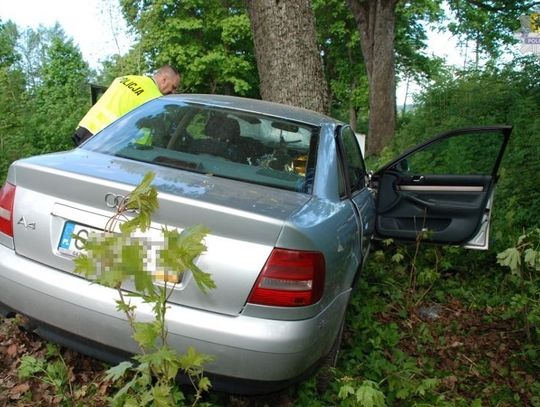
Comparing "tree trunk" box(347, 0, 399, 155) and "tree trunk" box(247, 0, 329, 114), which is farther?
"tree trunk" box(347, 0, 399, 155)

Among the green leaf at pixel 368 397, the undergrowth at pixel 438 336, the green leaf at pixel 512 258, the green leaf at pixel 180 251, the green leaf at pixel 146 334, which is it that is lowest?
the undergrowth at pixel 438 336

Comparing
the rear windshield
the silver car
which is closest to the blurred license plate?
the silver car

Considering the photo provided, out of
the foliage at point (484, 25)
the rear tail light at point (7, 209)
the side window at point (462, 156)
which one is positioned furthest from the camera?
the foliage at point (484, 25)

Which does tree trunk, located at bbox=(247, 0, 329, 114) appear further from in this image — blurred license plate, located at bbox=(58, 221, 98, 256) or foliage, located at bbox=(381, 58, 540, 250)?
blurred license plate, located at bbox=(58, 221, 98, 256)

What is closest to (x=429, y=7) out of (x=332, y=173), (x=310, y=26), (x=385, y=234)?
(x=310, y=26)

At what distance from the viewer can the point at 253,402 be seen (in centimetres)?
294

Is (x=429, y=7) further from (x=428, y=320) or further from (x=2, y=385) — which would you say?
(x=2, y=385)

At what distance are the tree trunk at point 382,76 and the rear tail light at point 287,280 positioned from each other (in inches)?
431

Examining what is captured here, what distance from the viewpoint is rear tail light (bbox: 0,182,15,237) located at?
2684mm

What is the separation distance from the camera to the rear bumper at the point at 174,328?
2283 millimetres

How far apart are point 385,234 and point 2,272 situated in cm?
308

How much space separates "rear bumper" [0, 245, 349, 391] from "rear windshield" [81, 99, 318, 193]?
2.59ft

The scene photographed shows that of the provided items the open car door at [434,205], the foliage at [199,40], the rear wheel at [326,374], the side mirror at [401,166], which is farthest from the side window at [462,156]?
the foliage at [199,40]

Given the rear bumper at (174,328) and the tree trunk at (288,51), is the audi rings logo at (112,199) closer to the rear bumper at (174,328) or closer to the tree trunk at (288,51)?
the rear bumper at (174,328)
